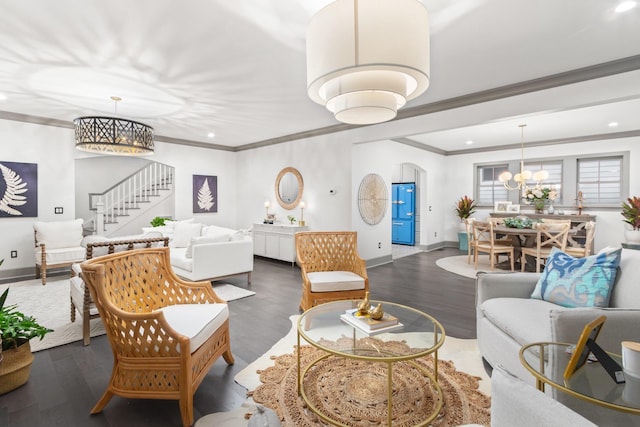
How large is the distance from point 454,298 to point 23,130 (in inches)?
283

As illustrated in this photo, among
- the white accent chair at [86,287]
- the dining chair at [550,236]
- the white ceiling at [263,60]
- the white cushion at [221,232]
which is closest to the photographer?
the white ceiling at [263,60]

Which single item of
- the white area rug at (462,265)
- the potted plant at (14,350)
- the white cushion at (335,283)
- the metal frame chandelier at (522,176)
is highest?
the metal frame chandelier at (522,176)

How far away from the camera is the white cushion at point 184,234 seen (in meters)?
5.54

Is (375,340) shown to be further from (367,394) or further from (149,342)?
(149,342)

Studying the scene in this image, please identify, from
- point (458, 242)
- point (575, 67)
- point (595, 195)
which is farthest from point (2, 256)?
point (595, 195)

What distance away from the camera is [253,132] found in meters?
6.46

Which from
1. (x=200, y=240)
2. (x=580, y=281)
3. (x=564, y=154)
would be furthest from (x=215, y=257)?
(x=564, y=154)

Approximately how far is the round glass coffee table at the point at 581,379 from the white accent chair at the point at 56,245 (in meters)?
5.89

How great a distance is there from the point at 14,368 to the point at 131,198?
6.51 m

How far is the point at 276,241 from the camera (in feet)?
21.6

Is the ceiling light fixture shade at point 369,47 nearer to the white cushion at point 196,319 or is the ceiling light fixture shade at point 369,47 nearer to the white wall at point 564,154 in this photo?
the white cushion at point 196,319

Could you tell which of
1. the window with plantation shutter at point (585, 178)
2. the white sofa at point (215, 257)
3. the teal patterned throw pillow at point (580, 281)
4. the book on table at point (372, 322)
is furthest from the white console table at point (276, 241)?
the window with plantation shutter at point (585, 178)

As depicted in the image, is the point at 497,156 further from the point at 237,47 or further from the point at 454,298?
the point at 237,47

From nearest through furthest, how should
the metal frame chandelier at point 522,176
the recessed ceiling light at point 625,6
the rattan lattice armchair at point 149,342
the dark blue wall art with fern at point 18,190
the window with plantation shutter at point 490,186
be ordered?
1. the rattan lattice armchair at point 149,342
2. the recessed ceiling light at point 625,6
3. the dark blue wall art with fern at point 18,190
4. the metal frame chandelier at point 522,176
5. the window with plantation shutter at point 490,186
